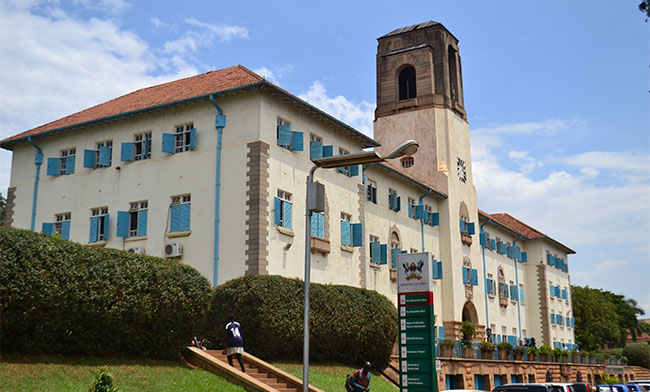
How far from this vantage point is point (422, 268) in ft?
57.6

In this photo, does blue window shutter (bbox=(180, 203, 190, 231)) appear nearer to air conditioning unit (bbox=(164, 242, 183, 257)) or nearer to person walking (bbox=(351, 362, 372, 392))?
air conditioning unit (bbox=(164, 242, 183, 257))

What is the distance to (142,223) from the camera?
29.9 metres

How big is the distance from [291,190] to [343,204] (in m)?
4.15

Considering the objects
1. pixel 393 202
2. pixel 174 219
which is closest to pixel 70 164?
pixel 174 219

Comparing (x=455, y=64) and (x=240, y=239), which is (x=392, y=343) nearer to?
(x=240, y=239)

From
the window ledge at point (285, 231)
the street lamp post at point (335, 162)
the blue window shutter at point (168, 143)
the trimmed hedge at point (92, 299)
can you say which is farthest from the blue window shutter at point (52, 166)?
the street lamp post at point (335, 162)

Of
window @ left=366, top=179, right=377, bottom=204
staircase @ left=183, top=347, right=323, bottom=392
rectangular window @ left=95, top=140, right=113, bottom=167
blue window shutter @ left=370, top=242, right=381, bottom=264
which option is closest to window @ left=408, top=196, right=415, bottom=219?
window @ left=366, top=179, right=377, bottom=204

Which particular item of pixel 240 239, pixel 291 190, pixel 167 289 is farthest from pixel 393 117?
pixel 167 289

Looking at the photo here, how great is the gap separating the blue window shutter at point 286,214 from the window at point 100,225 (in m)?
7.94

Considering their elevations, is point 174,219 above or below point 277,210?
below

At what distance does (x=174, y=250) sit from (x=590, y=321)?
63102 millimetres

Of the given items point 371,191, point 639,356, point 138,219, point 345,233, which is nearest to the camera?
point 138,219

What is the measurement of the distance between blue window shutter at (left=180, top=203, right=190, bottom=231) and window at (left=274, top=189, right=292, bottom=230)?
3.67m

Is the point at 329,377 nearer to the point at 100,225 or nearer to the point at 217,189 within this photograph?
the point at 217,189
